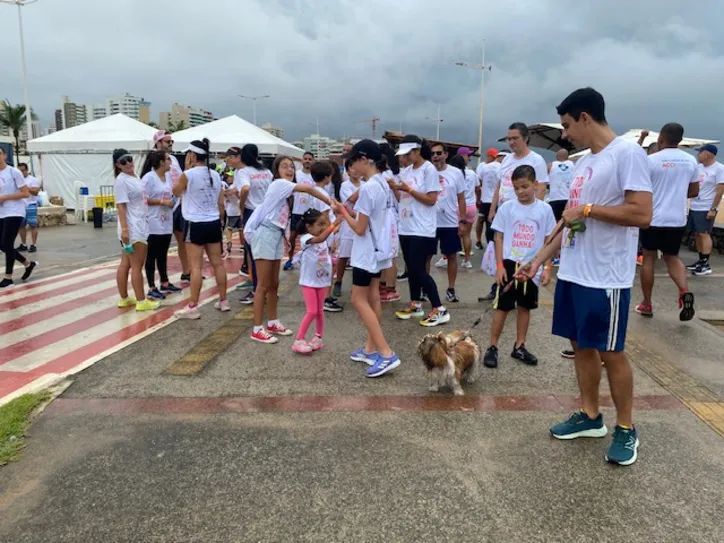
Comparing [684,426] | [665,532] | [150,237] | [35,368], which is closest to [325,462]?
[665,532]

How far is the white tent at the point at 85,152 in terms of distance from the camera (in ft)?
64.7

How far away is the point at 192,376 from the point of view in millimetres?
4078

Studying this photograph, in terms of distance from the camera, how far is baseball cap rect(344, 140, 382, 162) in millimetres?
3975

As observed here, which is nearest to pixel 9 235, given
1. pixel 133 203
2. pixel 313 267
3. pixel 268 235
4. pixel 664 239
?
pixel 133 203

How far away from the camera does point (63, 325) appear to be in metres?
5.56

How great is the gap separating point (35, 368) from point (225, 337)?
1.63 meters

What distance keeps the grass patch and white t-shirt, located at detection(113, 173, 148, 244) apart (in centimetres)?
256

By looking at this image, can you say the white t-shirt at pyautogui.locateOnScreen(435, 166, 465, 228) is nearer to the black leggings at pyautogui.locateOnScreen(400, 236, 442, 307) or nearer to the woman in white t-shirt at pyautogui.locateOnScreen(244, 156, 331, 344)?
the black leggings at pyautogui.locateOnScreen(400, 236, 442, 307)

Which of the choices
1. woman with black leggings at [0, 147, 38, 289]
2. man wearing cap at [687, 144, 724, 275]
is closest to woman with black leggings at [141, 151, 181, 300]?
woman with black leggings at [0, 147, 38, 289]

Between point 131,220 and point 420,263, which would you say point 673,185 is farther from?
point 131,220

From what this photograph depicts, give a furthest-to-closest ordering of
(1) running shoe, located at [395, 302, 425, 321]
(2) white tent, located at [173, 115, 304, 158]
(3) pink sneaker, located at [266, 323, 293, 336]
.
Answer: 1. (2) white tent, located at [173, 115, 304, 158]
2. (1) running shoe, located at [395, 302, 425, 321]
3. (3) pink sneaker, located at [266, 323, 293, 336]

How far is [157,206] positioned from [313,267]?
281 centimetres

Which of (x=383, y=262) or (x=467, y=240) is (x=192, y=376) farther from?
(x=467, y=240)

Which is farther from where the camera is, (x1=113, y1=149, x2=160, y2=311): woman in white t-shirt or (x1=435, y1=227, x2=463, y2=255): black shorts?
(x1=435, y1=227, x2=463, y2=255): black shorts
